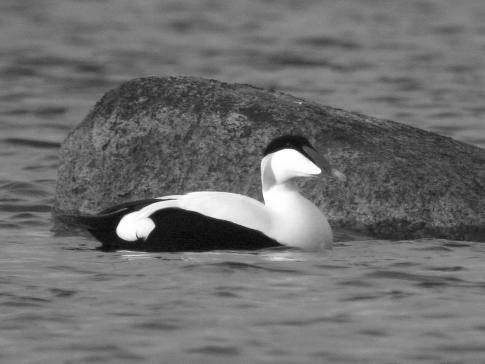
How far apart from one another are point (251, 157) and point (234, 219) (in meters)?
1.32

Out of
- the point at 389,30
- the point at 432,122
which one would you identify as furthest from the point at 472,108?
the point at 389,30

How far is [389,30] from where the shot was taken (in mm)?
23359

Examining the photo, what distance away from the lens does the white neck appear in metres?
9.14

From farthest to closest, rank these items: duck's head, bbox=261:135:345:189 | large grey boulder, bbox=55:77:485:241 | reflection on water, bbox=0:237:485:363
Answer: large grey boulder, bbox=55:77:485:241
duck's head, bbox=261:135:345:189
reflection on water, bbox=0:237:485:363

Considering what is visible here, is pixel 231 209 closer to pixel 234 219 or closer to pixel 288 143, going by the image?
pixel 234 219

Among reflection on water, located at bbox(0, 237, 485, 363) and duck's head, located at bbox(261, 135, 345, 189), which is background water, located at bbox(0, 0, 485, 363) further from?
duck's head, located at bbox(261, 135, 345, 189)

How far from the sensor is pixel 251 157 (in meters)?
10.3

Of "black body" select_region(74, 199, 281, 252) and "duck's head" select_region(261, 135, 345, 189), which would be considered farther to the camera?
"duck's head" select_region(261, 135, 345, 189)

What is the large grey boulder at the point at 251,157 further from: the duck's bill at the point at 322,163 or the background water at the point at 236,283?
the duck's bill at the point at 322,163

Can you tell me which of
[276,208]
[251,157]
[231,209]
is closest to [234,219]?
[231,209]

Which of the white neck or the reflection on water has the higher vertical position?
the white neck

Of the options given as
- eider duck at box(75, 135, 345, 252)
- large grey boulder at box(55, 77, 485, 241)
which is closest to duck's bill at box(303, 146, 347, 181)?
eider duck at box(75, 135, 345, 252)

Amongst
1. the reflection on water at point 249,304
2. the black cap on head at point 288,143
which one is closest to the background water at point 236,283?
the reflection on water at point 249,304

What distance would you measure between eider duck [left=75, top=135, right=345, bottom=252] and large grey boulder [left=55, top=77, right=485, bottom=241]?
787mm
